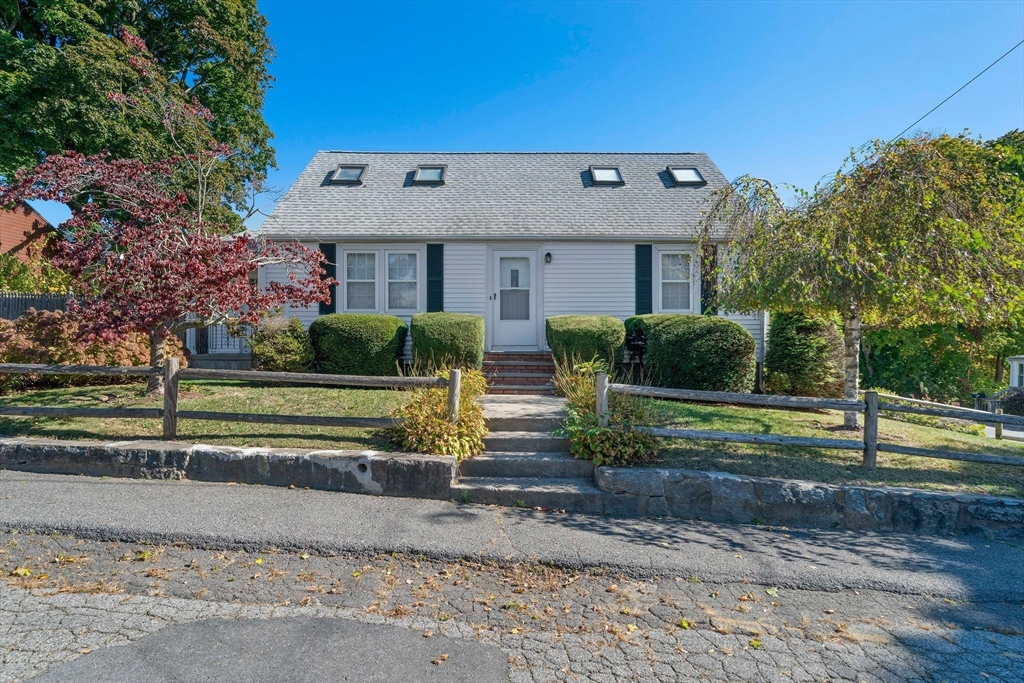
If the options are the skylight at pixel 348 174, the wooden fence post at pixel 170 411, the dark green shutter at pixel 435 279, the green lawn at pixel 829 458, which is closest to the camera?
the green lawn at pixel 829 458

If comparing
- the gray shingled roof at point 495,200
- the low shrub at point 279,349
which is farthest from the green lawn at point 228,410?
the gray shingled roof at point 495,200

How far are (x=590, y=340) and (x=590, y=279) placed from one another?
235 cm

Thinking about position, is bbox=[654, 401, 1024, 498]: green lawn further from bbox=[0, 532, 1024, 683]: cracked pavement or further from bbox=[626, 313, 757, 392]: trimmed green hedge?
bbox=[0, 532, 1024, 683]: cracked pavement

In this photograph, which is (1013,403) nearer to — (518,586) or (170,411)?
(518,586)

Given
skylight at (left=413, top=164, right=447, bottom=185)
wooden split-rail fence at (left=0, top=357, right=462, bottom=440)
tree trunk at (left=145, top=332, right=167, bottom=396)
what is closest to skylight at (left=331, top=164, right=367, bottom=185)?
skylight at (left=413, top=164, right=447, bottom=185)

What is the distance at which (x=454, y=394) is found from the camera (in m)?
6.20

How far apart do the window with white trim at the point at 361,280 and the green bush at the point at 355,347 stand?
180 cm

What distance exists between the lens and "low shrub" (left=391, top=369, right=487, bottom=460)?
5961 millimetres

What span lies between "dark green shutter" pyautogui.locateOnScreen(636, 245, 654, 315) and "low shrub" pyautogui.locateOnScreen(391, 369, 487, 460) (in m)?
6.29

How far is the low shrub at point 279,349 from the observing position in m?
9.84

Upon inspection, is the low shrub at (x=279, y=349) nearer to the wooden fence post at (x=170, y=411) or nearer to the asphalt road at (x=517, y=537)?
the wooden fence post at (x=170, y=411)

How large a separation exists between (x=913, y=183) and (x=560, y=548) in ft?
19.7

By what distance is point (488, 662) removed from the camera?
→ 3.07 metres

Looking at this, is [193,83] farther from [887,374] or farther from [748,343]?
[887,374]
